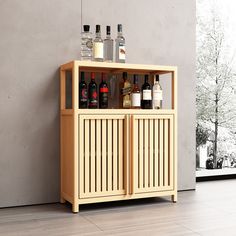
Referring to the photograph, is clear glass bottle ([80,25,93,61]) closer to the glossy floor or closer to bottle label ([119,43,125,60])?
bottle label ([119,43,125,60])

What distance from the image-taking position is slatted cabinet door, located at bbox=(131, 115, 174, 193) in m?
2.70

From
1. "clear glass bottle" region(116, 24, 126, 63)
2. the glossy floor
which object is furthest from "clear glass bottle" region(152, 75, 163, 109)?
the glossy floor

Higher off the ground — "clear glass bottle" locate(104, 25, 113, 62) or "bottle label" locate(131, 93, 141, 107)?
"clear glass bottle" locate(104, 25, 113, 62)

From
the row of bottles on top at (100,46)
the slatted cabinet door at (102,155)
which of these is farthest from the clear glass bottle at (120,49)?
the slatted cabinet door at (102,155)

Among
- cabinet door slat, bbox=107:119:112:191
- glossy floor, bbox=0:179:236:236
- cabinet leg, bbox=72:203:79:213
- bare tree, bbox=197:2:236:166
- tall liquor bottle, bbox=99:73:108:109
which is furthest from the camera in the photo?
bare tree, bbox=197:2:236:166

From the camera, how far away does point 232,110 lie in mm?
3820

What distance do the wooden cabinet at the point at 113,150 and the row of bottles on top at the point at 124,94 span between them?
0.09 m

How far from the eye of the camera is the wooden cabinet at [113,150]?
2533 millimetres

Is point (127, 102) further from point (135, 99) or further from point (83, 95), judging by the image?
point (83, 95)

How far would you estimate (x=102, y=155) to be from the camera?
2.60 metres

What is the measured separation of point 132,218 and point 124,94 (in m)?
0.92

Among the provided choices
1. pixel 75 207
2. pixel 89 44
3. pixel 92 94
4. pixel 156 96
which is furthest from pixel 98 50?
pixel 75 207

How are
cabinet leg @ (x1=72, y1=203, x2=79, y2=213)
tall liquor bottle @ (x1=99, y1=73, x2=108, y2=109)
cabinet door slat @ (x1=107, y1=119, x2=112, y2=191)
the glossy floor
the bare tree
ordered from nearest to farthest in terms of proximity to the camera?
1. the glossy floor
2. cabinet leg @ (x1=72, y1=203, x2=79, y2=213)
3. cabinet door slat @ (x1=107, y1=119, x2=112, y2=191)
4. tall liquor bottle @ (x1=99, y1=73, x2=108, y2=109)
5. the bare tree

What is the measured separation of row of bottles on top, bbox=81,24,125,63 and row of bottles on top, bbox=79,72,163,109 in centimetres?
13
